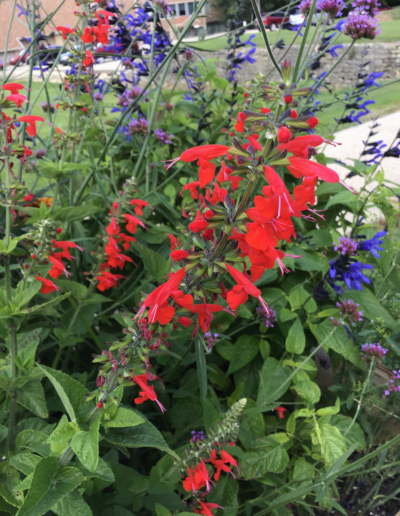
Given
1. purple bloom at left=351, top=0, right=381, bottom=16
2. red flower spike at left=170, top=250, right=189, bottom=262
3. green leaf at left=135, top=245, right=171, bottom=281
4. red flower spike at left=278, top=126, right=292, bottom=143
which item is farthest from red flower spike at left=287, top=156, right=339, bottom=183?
purple bloom at left=351, top=0, right=381, bottom=16

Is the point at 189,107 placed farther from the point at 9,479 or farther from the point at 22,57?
the point at 9,479

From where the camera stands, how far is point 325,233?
1.71 meters

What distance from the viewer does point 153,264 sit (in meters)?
1.14

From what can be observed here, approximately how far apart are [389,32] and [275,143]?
1415 cm

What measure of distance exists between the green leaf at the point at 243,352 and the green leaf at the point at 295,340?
0.16 meters

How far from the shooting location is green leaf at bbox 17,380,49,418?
893 millimetres

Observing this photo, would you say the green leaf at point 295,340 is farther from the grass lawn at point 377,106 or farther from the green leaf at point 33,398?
the grass lawn at point 377,106

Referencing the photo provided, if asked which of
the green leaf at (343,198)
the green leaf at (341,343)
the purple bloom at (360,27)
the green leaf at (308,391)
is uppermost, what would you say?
the purple bloom at (360,27)

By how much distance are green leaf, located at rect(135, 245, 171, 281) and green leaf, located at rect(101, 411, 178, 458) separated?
46cm

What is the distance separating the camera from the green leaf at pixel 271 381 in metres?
1.32

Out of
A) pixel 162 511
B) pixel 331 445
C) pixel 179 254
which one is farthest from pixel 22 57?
pixel 331 445

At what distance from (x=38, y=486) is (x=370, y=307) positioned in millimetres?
1305

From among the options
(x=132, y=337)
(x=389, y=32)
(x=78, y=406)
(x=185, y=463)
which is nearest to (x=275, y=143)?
(x=132, y=337)

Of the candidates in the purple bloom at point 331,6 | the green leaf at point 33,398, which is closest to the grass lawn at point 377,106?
the purple bloom at point 331,6
